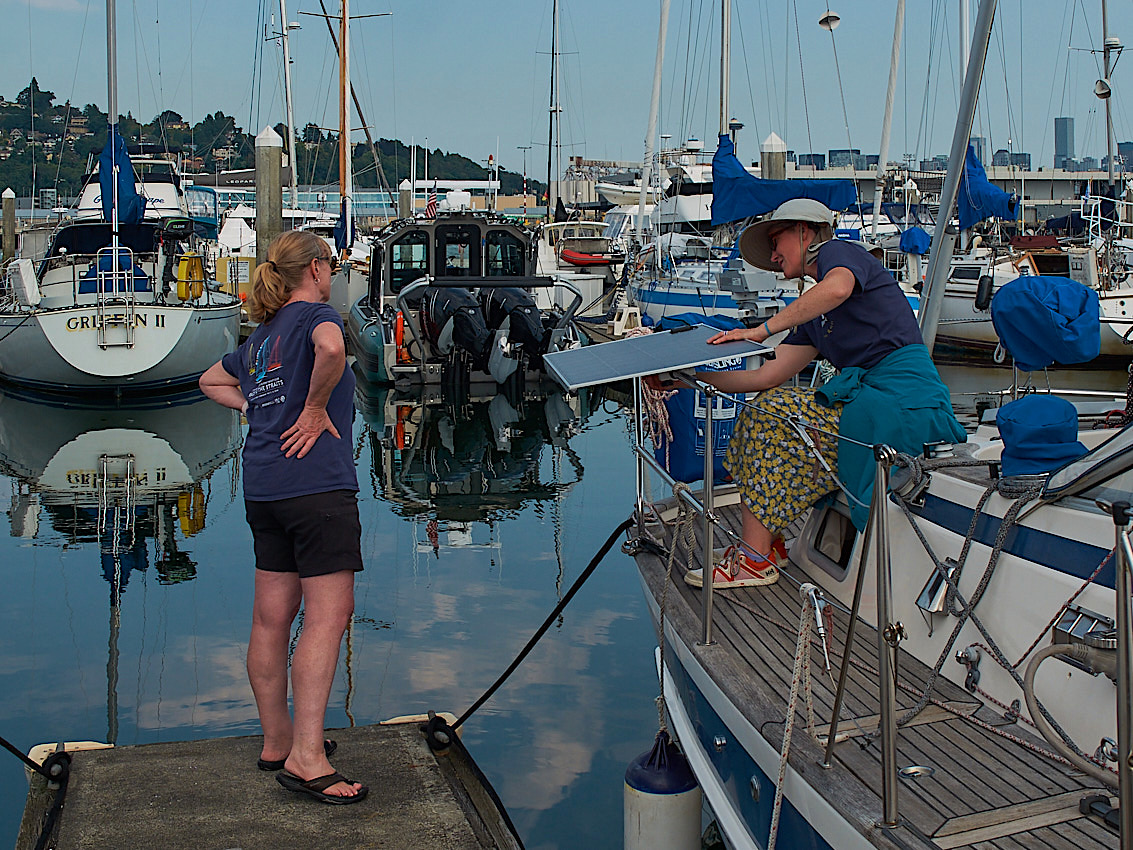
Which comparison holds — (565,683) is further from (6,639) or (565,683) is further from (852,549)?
(6,639)

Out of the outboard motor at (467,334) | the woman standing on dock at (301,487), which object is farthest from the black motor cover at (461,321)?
the woman standing on dock at (301,487)

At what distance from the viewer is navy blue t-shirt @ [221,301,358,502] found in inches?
142

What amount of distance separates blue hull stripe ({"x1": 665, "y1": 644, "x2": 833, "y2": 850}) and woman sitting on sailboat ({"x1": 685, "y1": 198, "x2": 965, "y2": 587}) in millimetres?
644

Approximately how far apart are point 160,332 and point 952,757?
48.5 feet

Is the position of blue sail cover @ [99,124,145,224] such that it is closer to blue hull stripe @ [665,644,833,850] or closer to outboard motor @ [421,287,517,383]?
outboard motor @ [421,287,517,383]

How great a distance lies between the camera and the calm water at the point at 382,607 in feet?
18.4

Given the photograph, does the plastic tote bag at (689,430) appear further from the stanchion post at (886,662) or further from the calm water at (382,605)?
the stanchion post at (886,662)

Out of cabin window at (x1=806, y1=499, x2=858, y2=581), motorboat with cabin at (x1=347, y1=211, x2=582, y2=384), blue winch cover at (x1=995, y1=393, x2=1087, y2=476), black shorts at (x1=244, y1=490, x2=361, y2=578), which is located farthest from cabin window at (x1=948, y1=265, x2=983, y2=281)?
black shorts at (x1=244, y1=490, x2=361, y2=578)

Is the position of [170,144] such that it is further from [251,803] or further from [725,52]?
[251,803]

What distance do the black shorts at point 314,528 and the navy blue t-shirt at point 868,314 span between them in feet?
6.36

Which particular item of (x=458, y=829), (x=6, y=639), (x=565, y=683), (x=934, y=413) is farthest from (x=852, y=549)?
(x=6, y=639)

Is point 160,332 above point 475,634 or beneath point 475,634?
above

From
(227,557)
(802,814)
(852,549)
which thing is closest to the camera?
(802,814)

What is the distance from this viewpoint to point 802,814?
3.17 meters
